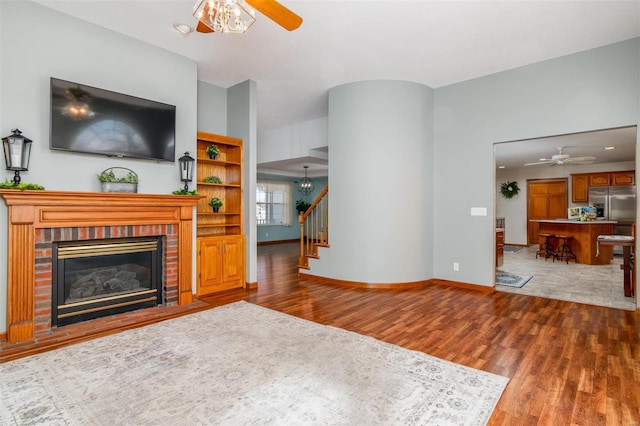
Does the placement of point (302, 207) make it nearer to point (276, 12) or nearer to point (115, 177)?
point (115, 177)

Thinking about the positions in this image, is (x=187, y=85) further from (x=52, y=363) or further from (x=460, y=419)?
(x=460, y=419)

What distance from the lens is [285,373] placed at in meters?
2.37

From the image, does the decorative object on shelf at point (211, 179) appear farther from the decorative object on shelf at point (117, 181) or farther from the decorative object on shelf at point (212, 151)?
the decorative object on shelf at point (117, 181)

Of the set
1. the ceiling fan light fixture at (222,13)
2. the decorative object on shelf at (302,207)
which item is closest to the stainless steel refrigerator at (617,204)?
the decorative object on shelf at (302,207)

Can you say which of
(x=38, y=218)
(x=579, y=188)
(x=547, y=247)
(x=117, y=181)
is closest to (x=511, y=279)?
(x=547, y=247)

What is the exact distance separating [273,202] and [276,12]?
32.6ft

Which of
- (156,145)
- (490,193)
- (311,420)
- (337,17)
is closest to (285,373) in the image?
(311,420)

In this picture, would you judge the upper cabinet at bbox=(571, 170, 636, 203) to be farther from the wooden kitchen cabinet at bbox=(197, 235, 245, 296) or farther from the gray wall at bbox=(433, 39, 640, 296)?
the wooden kitchen cabinet at bbox=(197, 235, 245, 296)

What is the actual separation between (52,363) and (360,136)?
445 cm

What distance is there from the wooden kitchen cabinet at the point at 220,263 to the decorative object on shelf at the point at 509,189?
984cm

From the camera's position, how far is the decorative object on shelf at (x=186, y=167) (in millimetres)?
4141

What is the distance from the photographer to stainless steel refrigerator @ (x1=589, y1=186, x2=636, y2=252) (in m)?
9.12

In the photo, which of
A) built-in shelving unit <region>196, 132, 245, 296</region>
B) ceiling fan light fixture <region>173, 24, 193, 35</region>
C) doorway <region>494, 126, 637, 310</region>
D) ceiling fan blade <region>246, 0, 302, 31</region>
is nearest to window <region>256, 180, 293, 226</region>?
built-in shelving unit <region>196, 132, 245, 296</region>

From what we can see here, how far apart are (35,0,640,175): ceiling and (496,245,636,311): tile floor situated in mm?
3238
